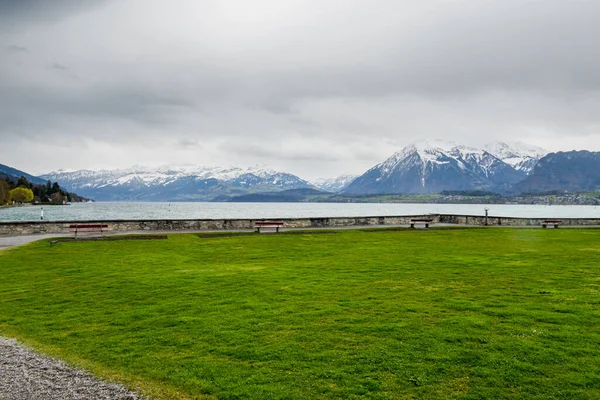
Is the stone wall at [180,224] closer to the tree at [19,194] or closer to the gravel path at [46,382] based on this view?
the gravel path at [46,382]

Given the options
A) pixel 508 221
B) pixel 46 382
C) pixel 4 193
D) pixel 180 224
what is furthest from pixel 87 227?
pixel 4 193

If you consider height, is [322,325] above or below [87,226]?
below

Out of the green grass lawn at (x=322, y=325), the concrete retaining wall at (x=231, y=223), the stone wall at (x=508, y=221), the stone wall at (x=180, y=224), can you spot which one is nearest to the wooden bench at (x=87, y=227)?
the stone wall at (x=180, y=224)

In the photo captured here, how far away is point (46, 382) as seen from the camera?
6.70m

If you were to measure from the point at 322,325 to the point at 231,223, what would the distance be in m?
28.3

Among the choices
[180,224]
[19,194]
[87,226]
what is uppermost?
[19,194]

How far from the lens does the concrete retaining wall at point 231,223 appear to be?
31.7 m

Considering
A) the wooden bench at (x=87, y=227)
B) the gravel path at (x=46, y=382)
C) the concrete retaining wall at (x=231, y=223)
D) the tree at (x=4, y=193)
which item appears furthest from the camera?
the tree at (x=4, y=193)

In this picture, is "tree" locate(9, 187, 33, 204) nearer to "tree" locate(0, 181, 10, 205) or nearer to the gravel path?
"tree" locate(0, 181, 10, 205)

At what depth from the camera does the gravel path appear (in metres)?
6.23

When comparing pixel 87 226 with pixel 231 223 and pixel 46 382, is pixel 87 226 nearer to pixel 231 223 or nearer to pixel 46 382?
pixel 231 223

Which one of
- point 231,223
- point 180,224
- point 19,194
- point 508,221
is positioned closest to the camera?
point 180,224

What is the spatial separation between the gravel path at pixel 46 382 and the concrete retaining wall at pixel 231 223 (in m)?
27.4

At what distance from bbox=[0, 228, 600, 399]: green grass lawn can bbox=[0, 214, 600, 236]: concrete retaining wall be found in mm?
16470
